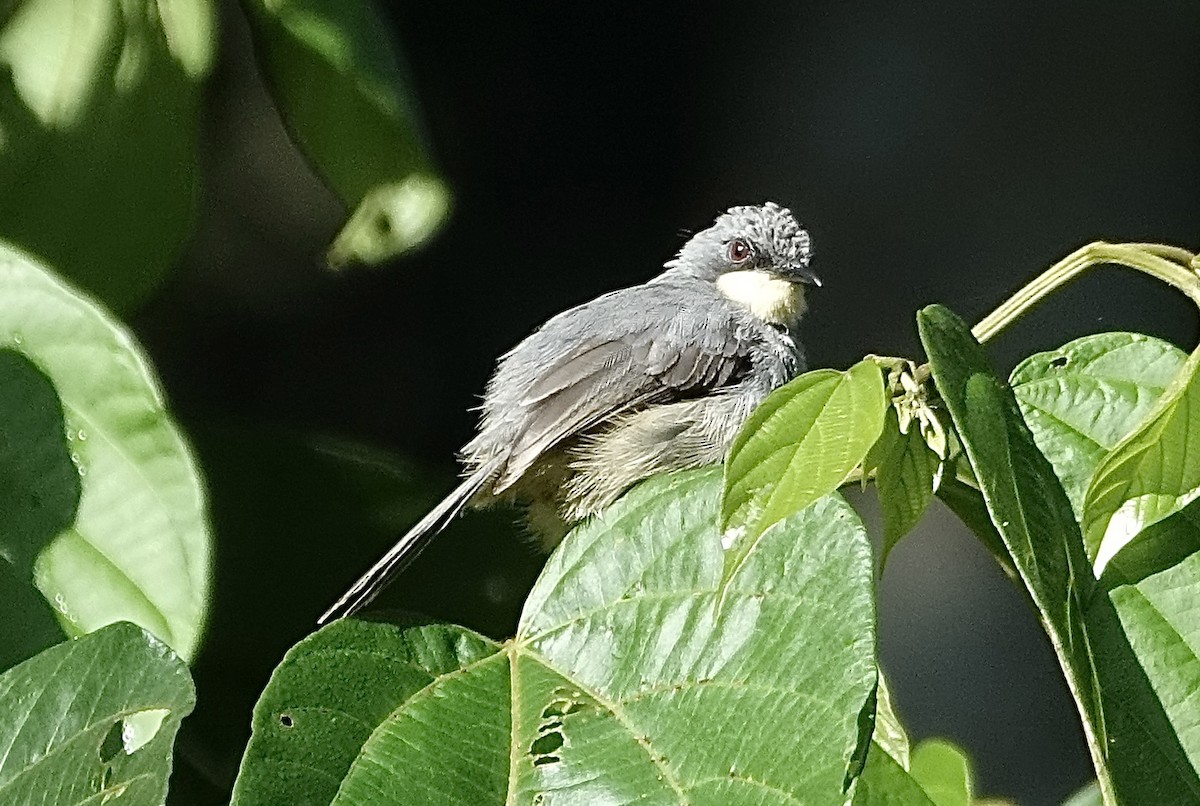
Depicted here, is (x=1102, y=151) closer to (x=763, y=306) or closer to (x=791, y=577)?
(x=763, y=306)

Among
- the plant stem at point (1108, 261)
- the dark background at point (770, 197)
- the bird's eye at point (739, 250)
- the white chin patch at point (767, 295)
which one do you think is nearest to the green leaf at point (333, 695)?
the plant stem at point (1108, 261)

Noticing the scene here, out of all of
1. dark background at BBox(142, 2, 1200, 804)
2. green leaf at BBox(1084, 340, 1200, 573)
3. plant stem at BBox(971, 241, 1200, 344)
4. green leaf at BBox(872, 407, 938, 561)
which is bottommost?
dark background at BBox(142, 2, 1200, 804)

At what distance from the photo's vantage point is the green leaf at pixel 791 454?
1056 millimetres

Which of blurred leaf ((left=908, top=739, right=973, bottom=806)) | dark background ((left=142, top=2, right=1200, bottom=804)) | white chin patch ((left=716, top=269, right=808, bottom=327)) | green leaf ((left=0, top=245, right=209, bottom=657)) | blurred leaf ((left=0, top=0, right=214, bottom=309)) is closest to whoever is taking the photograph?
green leaf ((left=0, top=245, right=209, bottom=657))

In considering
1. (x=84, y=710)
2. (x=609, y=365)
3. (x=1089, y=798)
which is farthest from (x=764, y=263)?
(x=84, y=710)

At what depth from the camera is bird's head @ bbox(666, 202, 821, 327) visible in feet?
8.36

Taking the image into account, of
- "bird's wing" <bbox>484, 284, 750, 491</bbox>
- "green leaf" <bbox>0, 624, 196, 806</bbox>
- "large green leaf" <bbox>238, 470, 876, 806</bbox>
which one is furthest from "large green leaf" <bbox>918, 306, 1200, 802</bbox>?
"bird's wing" <bbox>484, 284, 750, 491</bbox>

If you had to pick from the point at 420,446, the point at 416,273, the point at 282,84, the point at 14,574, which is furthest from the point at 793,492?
the point at 416,273

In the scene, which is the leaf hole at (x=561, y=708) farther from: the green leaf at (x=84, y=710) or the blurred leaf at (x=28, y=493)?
the blurred leaf at (x=28, y=493)

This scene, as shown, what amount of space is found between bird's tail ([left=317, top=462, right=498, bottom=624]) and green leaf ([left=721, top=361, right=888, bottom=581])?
2.19 ft

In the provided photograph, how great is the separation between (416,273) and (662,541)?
2.86m

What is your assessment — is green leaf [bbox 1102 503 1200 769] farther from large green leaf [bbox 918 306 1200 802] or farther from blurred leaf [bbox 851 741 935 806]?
blurred leaf [bbox 851 741 935 806]

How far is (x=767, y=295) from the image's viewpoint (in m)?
2.56

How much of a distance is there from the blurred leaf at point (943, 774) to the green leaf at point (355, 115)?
856 mm
